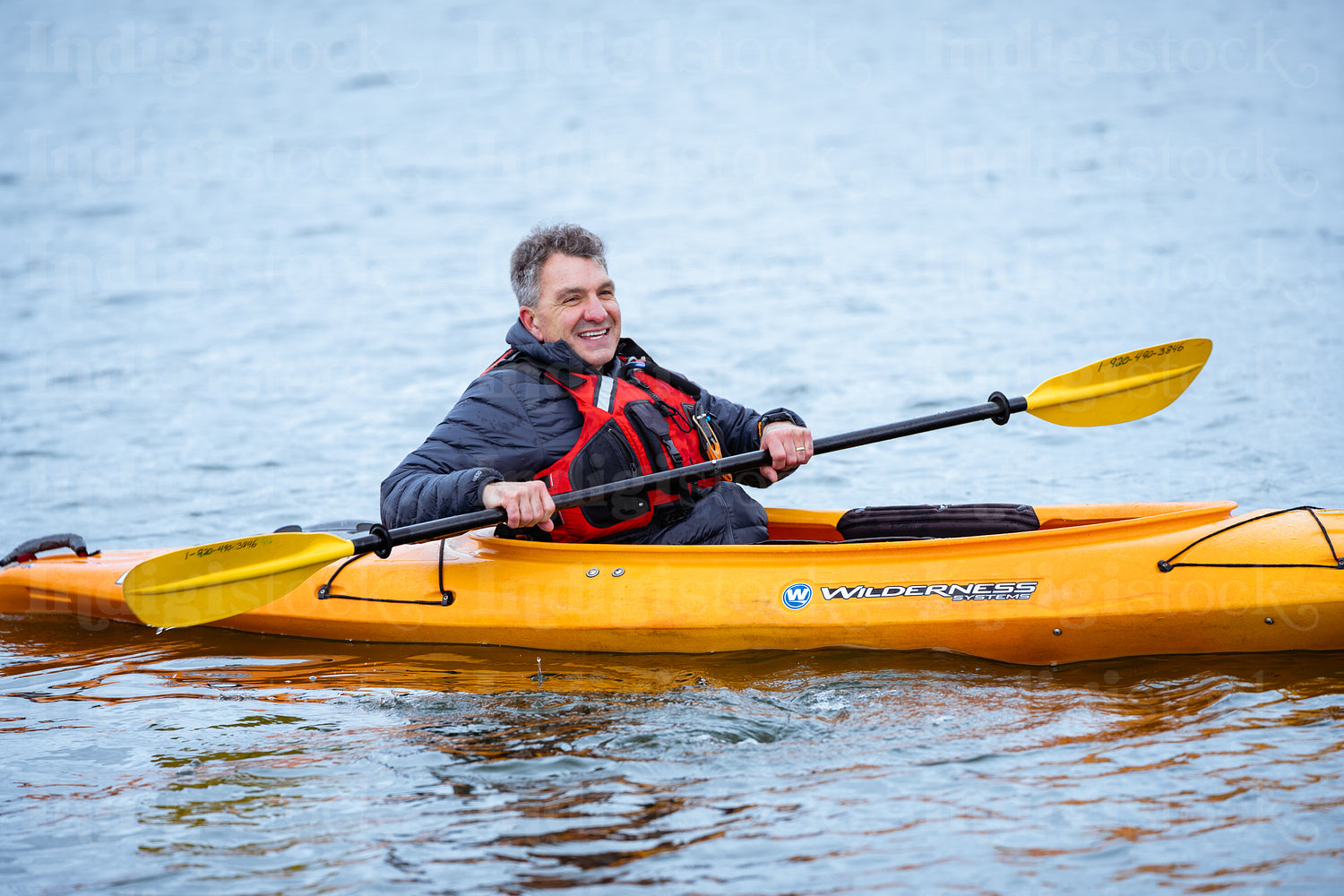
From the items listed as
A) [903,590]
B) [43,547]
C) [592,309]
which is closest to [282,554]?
[592,309]

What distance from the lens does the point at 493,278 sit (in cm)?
1291

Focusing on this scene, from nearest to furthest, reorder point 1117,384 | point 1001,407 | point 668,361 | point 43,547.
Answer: point 1001,407
point 1117,384
point 43,547
point 668,361

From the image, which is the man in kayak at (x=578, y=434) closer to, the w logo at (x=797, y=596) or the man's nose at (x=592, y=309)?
the man's nose at (x=592, y=309)

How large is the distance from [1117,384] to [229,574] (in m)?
2.95

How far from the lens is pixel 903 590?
12.3ft

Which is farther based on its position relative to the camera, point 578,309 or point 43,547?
point 43,547

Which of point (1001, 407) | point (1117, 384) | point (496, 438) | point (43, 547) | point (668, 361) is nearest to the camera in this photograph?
point (496, 438)

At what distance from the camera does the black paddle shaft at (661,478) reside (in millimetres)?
3699

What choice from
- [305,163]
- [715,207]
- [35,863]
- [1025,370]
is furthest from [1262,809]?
[305,163]

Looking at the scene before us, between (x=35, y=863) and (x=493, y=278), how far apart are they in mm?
10380

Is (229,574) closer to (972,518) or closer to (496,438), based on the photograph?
(496,438)

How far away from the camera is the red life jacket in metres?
3.85

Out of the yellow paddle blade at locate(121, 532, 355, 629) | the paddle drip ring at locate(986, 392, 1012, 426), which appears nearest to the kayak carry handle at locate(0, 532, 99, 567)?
the yellow paddle blade at locate(121, 532, 355, 629)

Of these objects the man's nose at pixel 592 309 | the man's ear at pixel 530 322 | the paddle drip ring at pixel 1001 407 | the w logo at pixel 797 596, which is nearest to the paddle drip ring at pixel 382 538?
the man's ear at pixel 530 322
